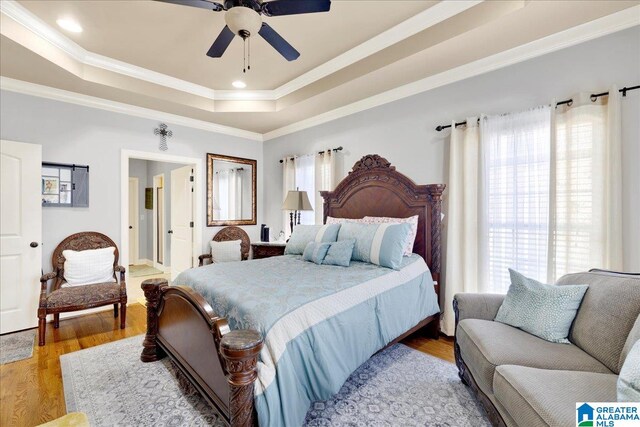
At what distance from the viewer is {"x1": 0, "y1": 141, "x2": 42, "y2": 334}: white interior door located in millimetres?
3039

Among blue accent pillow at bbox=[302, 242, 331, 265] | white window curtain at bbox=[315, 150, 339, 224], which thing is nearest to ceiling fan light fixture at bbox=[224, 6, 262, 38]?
blue accent pillow at bbox=[302, 242, 331, 265]

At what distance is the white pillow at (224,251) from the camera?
458 cm

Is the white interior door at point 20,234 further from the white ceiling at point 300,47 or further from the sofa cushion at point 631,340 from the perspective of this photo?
the sofa cushion at point 631,340

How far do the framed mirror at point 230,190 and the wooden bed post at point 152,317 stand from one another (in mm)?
2359

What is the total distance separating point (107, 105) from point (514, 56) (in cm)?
453

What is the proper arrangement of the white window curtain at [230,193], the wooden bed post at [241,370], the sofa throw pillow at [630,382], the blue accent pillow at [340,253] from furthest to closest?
the white window curtain at [230,193] → the blue accent pillow at [340,253] → the wooden bed post at [241,370] → the sofa throw pillow at [630,382]

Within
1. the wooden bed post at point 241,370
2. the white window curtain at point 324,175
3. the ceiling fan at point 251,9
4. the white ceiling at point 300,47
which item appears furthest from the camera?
the white window curtain at point 324,175

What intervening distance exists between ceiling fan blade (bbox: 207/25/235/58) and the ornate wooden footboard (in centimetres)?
179

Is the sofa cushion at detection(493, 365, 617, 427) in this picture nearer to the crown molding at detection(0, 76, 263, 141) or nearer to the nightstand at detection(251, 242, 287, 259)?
the nightstand at detection(251, 242, 287, 259)

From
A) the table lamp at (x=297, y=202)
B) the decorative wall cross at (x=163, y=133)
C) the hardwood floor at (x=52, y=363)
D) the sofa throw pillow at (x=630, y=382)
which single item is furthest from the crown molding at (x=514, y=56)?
the hardwood floor at (x=52, y=363)

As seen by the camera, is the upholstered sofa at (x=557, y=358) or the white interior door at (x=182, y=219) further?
the white interior door at (x=182, y=219)

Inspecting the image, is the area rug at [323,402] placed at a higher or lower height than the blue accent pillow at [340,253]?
lower

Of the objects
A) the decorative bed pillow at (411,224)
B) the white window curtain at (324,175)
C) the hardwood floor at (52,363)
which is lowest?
the hardwood floor at (52,363)

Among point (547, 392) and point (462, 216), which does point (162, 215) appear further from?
point (547, 392)
